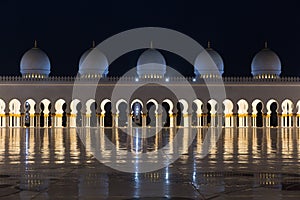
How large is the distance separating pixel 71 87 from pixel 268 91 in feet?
30.0

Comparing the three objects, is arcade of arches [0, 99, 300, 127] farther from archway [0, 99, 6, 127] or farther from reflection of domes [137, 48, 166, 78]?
reflection of domes [137, 48, 166, 78]

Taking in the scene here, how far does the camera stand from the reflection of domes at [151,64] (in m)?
28.4

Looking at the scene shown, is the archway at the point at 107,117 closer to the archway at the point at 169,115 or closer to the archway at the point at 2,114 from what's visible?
the archway at the point at 169,115

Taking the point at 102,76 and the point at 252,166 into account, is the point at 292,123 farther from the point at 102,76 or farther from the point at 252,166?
the point at 252,166

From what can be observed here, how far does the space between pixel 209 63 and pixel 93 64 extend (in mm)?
5852

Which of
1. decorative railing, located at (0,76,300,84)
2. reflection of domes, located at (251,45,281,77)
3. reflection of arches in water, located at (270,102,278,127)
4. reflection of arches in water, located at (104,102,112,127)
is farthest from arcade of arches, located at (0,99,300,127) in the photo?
reflection of arches in water, located at (104,102,112,127)

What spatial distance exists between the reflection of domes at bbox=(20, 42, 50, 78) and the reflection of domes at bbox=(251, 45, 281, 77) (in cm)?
1062

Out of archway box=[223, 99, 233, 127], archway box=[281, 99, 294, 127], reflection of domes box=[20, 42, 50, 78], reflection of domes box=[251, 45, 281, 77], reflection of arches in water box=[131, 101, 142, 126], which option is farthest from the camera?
reflection of arches in water box=[131, 101, 142, 126]

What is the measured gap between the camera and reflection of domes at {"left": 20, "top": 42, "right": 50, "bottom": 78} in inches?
1141

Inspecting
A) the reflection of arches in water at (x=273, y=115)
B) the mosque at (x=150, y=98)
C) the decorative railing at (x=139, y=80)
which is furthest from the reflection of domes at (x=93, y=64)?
the reflection of arches in water at (x=273, y=115)

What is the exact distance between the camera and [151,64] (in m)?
28.8

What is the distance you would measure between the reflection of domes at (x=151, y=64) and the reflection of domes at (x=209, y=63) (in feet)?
5.99

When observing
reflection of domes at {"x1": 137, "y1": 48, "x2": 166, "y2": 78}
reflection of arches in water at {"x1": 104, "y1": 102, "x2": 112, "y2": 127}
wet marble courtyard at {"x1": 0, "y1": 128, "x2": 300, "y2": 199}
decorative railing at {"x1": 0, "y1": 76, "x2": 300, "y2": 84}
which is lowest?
wet marble courtyard at {"x1": 0, "y1": 128, "x2": 300, "y2": 199}

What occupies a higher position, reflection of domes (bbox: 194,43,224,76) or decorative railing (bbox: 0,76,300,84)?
reflection of domes (bbox: 194,43,224,76)
